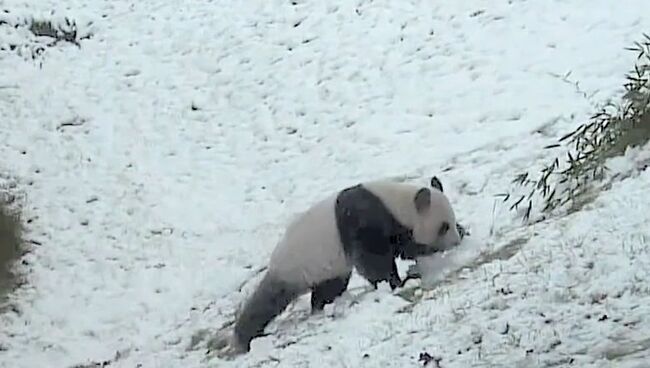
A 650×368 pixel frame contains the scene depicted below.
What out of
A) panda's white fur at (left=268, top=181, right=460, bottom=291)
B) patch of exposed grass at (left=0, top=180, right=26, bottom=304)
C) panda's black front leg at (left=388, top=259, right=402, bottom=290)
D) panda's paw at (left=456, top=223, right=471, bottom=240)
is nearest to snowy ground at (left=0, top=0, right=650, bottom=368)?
panda's paw at (left=456, top=223, right=471, bottom=240)

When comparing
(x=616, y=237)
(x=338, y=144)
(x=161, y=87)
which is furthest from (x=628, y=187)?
(x=161, y=87)

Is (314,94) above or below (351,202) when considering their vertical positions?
below

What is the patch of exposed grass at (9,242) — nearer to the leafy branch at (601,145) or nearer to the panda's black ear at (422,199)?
the panda's black ear at (422,199)

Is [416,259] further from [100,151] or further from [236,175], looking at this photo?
[100,151]

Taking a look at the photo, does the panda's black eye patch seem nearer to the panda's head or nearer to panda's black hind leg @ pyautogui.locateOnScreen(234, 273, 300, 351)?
the panda's head

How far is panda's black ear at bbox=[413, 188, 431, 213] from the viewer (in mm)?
7688

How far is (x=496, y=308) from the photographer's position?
20.2 feet

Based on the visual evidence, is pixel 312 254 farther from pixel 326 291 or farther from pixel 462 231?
pixel 462 231

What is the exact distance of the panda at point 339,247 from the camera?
759 centimetres

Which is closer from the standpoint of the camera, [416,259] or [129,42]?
[416,259]

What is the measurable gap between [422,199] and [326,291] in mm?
942

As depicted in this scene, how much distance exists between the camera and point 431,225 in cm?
791

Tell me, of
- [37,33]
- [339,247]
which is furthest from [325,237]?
[37,33]

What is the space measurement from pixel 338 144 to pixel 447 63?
193cm
